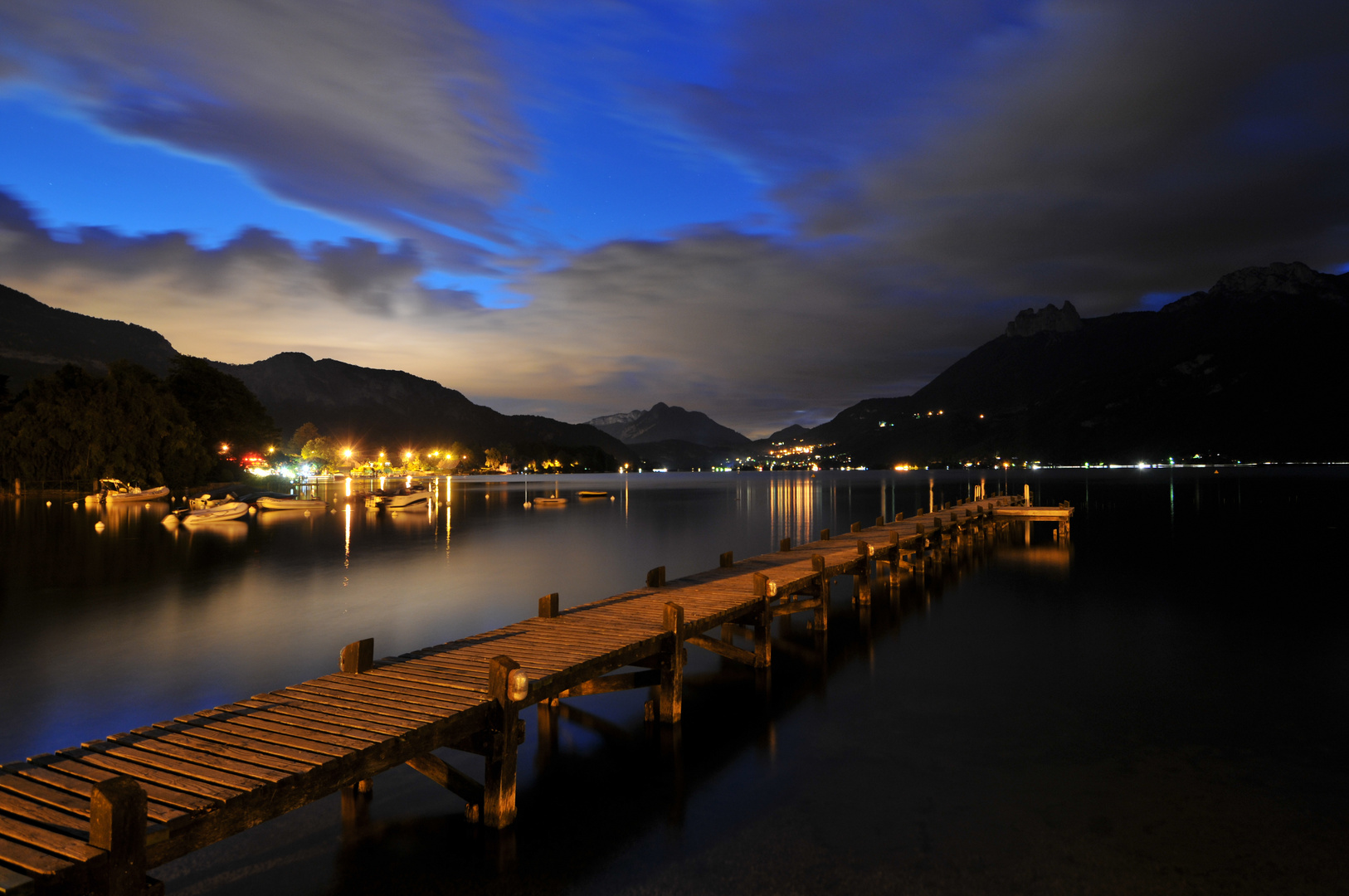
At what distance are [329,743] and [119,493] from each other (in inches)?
3183

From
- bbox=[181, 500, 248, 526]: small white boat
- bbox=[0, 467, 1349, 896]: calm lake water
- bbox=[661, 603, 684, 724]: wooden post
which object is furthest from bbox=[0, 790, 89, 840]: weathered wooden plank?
bbox=[181, 500, 248, 526]: small white boat

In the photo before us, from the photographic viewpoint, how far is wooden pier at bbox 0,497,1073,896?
5180mm

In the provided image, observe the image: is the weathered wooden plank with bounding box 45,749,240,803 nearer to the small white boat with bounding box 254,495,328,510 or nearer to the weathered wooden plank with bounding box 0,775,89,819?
the weathered wooden plank with bounding box 0,775,89,819

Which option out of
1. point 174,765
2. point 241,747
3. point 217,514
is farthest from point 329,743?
point 217,514

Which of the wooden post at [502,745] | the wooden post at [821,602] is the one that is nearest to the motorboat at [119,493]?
the wooden post at [821,602]

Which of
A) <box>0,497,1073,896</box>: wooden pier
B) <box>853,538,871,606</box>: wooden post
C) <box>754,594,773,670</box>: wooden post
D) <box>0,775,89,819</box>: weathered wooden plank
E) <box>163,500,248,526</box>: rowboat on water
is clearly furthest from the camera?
<box>163,500,248,526</box>: rowboat on water

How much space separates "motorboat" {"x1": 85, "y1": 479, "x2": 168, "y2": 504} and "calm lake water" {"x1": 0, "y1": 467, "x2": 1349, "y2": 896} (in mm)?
43429

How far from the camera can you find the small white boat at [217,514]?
169 feet

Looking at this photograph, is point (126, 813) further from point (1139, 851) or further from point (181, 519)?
point (181, 519)

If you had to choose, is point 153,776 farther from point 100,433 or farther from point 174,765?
point 100,433

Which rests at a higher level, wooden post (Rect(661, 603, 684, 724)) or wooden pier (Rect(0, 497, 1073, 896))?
wooden pier (Rect(0, 497, 1073, 896))

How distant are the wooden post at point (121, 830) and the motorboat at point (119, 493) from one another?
7903 centimetres

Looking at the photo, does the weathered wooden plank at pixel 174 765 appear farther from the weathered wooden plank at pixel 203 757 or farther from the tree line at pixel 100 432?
the tree line at pixel 100 432

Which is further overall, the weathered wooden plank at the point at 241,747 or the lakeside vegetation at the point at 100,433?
the lakeside vegetation at the point at 100,433
